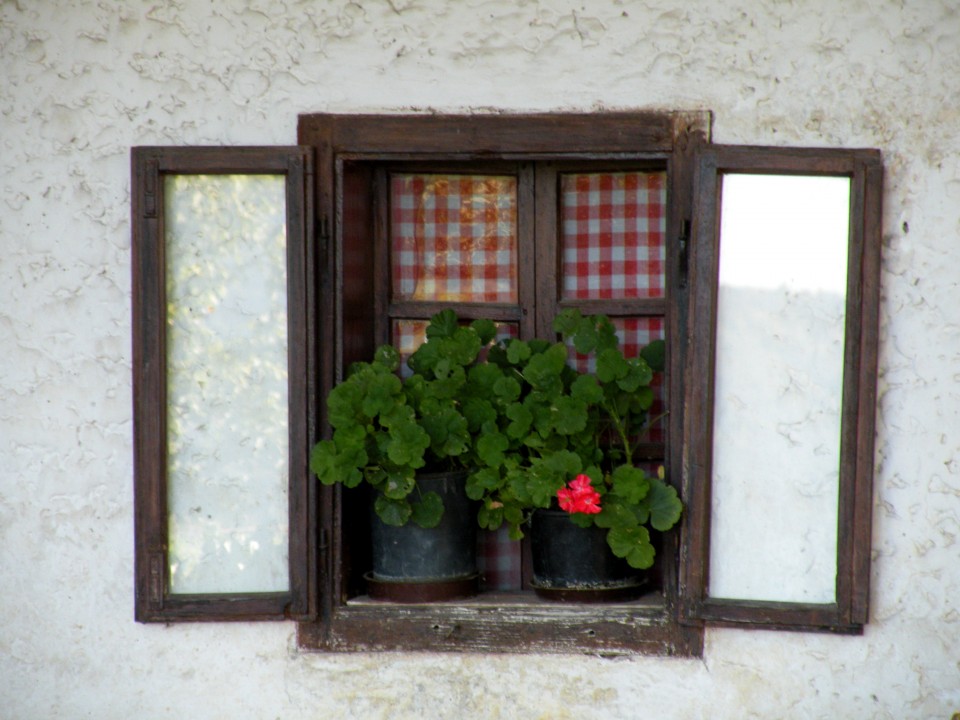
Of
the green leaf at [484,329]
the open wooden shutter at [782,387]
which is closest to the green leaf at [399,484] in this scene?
the green leaf at [484,329]

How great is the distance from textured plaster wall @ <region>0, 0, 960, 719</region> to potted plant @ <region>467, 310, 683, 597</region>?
14.2 inches

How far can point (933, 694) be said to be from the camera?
316 cm

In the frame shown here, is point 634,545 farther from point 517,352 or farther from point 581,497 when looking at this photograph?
point 517,352

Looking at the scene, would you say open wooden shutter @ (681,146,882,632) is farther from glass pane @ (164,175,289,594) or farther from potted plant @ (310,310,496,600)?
glass pane @ (164,175,289,594)

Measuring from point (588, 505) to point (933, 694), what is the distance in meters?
1.04

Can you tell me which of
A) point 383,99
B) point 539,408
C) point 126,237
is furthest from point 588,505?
point 126,237

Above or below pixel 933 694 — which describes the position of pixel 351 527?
above

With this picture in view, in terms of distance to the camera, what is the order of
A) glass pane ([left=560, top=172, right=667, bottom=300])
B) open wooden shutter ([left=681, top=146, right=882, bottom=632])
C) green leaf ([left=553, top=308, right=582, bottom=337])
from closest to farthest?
1. open wooden shutter ([left=681, top=146, right=882, bottom=632])
2. green leaf ([left=553, top=308, right=582, bottom=337])
3. glass pane ([left=560, top=172, right=667, bottom=300])

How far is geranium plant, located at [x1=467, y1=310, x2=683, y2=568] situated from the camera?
3.15 m

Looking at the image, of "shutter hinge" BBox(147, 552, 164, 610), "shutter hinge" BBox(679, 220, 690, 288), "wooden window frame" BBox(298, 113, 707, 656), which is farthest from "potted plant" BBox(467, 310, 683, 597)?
"shutter hinge" BBox(147, 552, 164, 610)

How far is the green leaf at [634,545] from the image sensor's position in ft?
10.3

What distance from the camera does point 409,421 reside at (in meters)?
3.14

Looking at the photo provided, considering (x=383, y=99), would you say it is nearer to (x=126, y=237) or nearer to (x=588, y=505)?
(x=126, y=237)

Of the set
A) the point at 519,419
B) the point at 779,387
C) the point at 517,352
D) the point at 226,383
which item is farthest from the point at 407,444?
the point at 779,387
